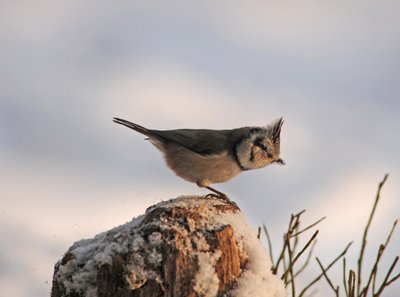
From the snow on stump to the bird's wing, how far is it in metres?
2.08

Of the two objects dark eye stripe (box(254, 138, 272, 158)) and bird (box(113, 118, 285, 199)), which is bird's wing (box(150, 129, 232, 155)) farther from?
dark eye stripe (box(254, 138, 272, 158))

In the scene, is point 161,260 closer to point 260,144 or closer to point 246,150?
point 246,150

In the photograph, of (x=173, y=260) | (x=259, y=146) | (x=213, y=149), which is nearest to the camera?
(x=173, y=260)

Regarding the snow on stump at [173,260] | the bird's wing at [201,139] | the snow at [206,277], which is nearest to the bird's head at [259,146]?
the bird's wing at [201,139]

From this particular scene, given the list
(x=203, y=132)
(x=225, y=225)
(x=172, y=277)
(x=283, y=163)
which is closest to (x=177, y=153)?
(x=203, y=132)

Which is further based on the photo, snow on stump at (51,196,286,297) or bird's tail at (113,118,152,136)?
bird's tail at (113,118,152,136)

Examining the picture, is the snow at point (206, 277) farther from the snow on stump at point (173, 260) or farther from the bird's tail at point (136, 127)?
the bird's tail at point (136, 127)

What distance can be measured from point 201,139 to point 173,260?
2.89 m

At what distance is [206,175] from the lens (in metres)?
6.68

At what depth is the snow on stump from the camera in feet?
13.1

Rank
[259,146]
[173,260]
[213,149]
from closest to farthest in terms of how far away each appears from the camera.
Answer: [173,260], [213,149], [259,146]

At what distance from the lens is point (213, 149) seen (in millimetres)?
6734

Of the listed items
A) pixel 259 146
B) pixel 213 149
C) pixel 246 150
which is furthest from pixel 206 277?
pixel 259 146

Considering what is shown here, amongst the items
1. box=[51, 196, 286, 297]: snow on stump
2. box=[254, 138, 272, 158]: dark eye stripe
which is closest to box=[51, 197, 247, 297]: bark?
box=[51, 196, 286, 297]: snow on stump
